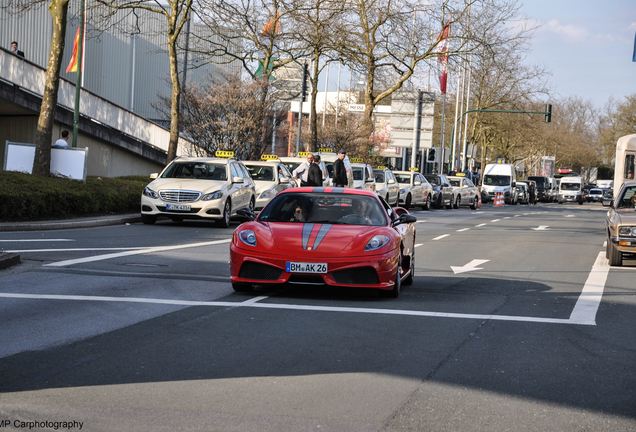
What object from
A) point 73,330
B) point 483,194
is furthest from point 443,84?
point 73,330

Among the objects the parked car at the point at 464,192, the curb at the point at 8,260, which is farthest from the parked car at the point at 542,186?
the curb at the point at 8,260

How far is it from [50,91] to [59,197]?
3.83 m

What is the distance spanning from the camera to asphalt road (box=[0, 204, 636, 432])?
6328 mm

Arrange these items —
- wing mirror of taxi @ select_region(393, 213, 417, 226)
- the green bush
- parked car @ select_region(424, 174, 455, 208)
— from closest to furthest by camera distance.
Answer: wing mirror of taxi @ select_region(393, 213, 417, 226)
the green bush
parked car @ select_region(424, 174, 455, 208)

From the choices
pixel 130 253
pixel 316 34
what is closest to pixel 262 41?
pixel 316 34

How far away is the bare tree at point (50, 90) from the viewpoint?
2538cm

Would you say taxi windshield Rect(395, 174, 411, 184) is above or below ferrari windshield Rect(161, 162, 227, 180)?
above

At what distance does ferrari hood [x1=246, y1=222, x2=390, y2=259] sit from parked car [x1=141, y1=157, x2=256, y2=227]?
1239 centimetres

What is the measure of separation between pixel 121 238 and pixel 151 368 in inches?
508

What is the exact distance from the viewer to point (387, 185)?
1640 inches

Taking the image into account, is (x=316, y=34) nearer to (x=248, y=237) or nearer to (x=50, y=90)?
(x=50, y=90)

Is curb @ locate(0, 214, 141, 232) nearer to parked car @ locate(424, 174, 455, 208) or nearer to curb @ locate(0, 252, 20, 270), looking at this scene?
curb @ locate(0, 252, 20, 270)

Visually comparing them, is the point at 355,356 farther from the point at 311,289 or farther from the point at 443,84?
the point at 443,84

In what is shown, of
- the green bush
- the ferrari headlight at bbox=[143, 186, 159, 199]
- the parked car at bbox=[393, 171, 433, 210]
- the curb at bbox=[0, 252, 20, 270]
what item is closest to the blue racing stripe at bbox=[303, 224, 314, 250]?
the curb at bbox=[0, 252, 20, 270]
